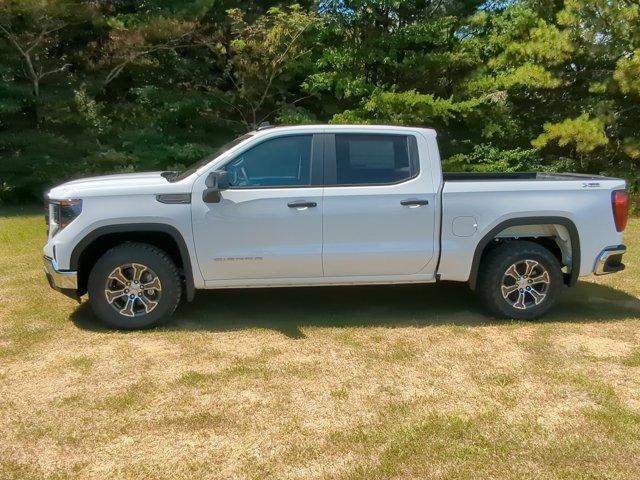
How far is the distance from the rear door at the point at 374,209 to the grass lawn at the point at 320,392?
0.59 meters

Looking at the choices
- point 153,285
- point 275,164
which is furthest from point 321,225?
point 153,285

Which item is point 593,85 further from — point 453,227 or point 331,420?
point 331,420

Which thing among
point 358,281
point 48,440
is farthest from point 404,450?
Answer: point 358,281

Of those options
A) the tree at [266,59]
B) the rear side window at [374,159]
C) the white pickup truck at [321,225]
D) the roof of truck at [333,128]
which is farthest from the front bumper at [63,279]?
the tree at [266,59]

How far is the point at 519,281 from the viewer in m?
5.72

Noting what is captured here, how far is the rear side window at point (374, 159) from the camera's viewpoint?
5.53 meters

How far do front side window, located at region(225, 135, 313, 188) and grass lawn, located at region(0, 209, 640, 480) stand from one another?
1.29 meters

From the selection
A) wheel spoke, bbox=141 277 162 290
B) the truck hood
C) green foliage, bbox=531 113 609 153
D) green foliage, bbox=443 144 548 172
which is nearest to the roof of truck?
the truck hood

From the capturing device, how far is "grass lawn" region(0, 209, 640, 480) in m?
3.29

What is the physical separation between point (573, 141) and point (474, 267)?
10920 millimetres

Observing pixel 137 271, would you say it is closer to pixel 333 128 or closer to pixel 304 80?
pixel 333 128

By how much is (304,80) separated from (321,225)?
12595 mm

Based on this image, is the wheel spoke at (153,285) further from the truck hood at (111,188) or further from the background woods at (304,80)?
the background woods at (304,80)

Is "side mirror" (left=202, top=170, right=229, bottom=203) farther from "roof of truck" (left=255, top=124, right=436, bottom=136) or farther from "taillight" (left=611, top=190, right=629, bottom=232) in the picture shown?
"taillight" (left=611, top=190, right=629, bottom=232)
